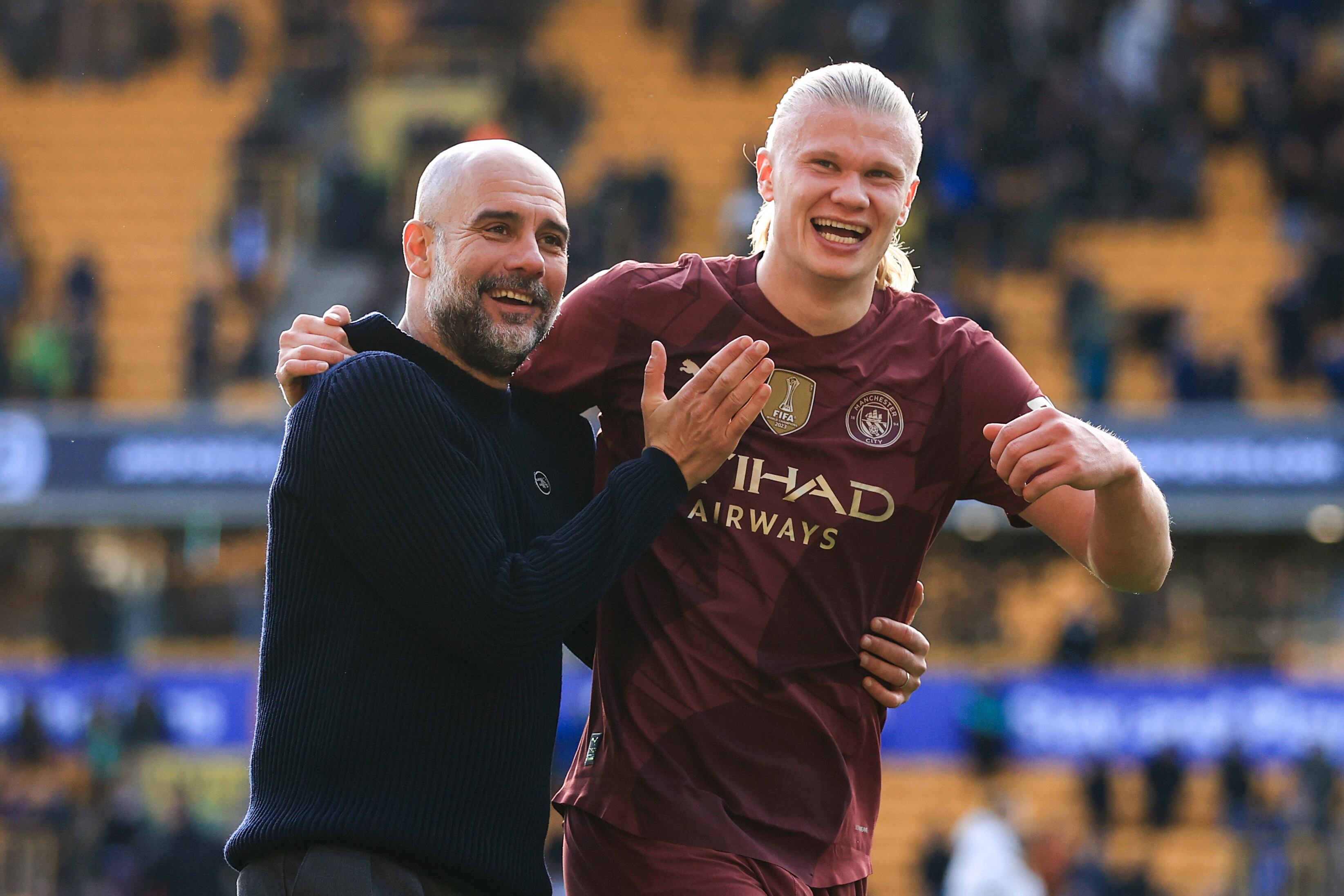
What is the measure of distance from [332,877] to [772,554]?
1.16 meters

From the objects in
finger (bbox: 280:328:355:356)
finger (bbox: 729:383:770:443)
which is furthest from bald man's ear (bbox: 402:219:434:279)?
finger (bbox: 729:383:770:443)

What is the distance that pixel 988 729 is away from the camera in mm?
15938

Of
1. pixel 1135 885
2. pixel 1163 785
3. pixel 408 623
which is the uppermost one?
pixel 408 623

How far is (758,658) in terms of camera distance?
3.90 metres

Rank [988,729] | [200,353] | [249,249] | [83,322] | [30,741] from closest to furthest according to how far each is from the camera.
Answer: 1. [988,729]
2. [30,741]
3. [200,353]
4. [83,322]
5. [249,249]

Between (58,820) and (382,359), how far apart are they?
12852 mm

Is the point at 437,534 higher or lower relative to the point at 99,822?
higher

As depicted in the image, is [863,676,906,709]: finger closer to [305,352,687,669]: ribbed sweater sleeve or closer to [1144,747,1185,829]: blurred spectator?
→ [305,352,687,669]: ribbed sweater sleeve

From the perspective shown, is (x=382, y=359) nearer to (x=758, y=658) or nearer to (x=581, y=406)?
(x=581, y=406)

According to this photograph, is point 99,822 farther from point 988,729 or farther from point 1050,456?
point 1050,456

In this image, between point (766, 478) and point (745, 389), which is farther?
point (766, 478)

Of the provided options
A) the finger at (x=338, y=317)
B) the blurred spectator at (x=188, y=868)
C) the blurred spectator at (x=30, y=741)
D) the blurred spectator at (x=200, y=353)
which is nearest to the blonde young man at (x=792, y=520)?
the finger at (x=338, y=317)

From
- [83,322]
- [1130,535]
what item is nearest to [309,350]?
[1130,535]

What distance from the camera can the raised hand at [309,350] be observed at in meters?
3.95
